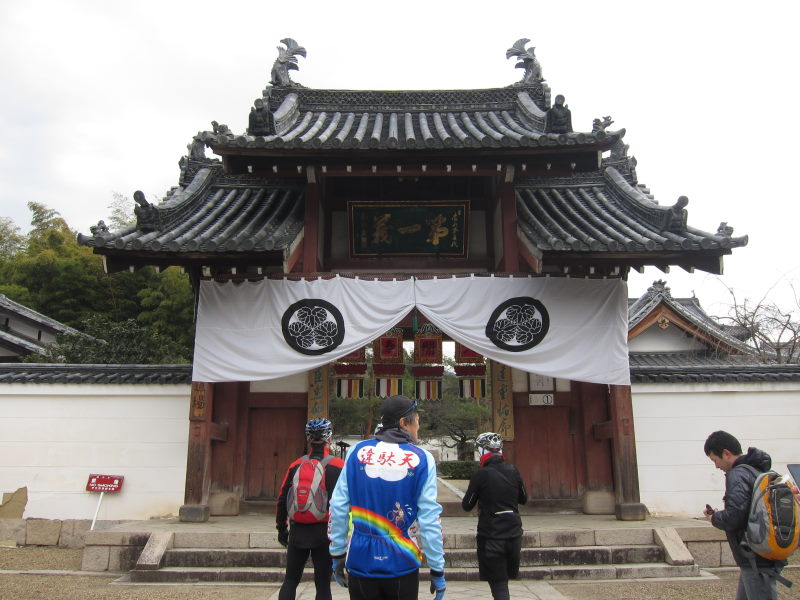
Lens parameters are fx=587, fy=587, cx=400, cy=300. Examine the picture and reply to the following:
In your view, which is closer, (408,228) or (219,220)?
(219,220)

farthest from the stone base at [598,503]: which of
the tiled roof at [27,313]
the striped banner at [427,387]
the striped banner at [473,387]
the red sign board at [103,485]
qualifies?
the tiled roof at [27,313]

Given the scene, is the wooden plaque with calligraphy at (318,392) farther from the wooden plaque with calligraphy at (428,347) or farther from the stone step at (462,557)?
the stone step at (462,557)

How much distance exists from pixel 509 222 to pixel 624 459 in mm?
4052

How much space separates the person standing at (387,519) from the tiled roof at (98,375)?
265 inches

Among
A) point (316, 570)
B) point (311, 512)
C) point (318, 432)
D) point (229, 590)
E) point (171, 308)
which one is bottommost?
point (229, 590)

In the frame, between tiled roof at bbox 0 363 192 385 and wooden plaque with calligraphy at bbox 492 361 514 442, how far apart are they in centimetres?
501

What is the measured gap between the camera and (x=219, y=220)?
9.62 meters

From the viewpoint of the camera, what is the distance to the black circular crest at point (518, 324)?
8711 millimetres

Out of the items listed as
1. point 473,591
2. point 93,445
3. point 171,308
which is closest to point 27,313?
point 171,308

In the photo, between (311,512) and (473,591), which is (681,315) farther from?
(311,512)

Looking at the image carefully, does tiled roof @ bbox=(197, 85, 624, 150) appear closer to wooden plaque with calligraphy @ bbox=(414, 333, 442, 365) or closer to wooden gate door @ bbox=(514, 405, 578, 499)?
wooden plaque with calligraphy @ bbox=(414, 333, 442, 365)

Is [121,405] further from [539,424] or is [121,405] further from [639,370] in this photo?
[639,370]

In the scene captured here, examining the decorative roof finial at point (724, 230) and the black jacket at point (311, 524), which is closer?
the black jacket at point (311, 524)

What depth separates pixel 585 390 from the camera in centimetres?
987
